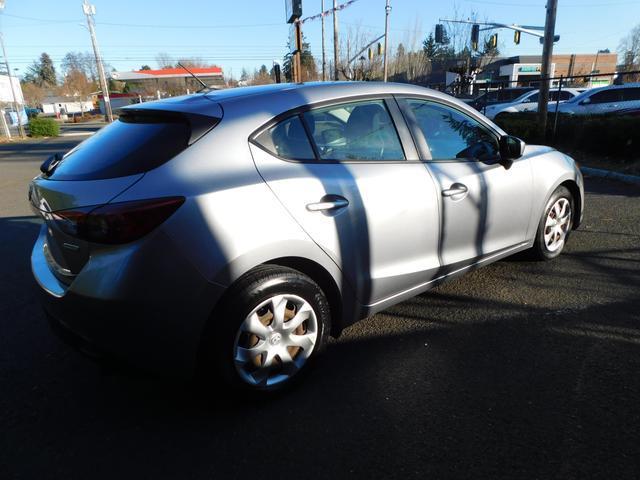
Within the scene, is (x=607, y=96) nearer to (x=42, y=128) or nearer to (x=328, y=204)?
(x=328, y=204)

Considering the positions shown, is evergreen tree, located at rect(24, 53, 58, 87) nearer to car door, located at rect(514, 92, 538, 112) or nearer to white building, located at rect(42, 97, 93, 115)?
white building, located at rect(42, 97, 93, 115)

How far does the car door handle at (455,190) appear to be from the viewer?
3.05 m

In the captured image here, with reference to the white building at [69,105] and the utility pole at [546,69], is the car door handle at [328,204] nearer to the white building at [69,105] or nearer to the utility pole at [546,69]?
the utility pole at [546,69]

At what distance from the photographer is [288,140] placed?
252 cm

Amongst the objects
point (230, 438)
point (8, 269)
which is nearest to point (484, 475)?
point (230, 438)

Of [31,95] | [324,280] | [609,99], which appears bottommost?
[324,280]

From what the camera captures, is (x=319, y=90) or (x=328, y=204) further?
(x=319, y=90)

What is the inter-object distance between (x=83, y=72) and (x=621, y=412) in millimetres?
103928

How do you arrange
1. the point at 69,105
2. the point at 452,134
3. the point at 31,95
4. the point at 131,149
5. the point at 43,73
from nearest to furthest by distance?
the point at 131,149 → the point at 452,134 → the point at 31,95 → the point at 69,105 → the point at 43,73

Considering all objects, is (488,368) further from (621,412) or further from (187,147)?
(187,147)

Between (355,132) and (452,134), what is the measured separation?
35.4 inches

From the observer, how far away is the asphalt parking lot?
2.06m

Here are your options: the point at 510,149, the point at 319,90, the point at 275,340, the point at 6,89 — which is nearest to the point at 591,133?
the point at 510,149

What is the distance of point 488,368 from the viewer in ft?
8.85
